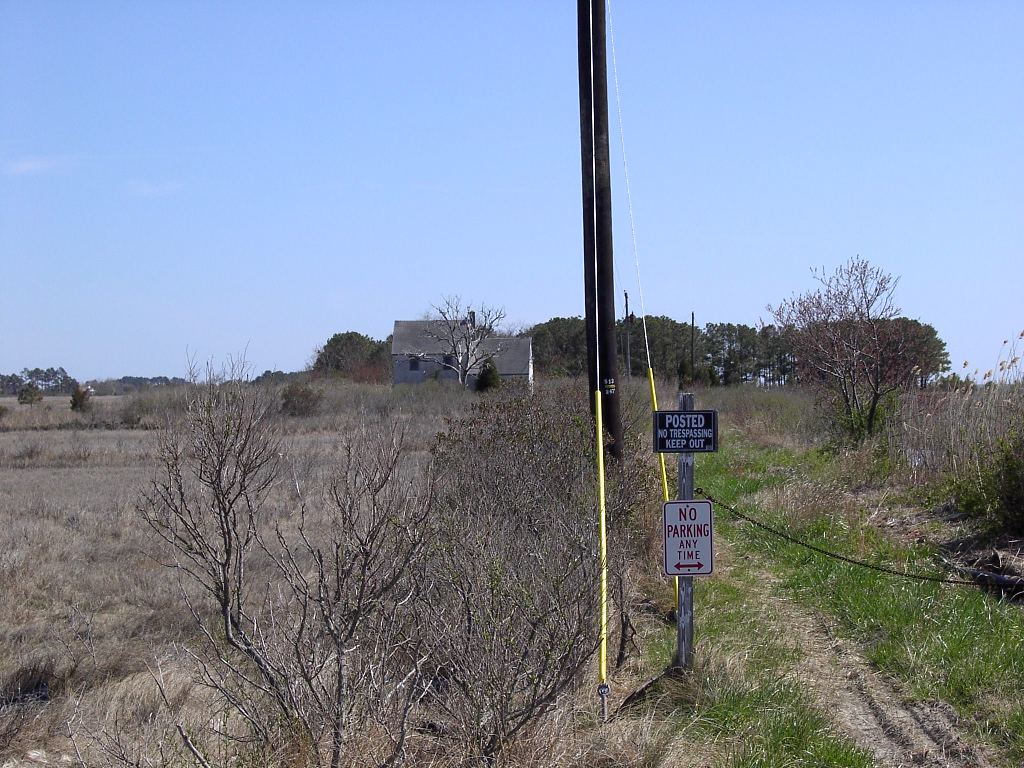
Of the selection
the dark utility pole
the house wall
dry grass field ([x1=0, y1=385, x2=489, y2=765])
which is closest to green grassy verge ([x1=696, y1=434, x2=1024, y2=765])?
the dark utility pole

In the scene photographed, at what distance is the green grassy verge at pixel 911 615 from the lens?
6402mm

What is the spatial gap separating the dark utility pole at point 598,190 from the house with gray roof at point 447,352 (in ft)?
172

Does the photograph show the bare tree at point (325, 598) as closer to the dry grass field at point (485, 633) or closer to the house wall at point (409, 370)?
the dry grass field at point (485, 633)

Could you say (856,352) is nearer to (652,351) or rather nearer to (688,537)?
(688,537)

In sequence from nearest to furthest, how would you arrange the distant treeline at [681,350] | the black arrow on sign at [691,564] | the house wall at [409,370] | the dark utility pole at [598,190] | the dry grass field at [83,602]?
the black arrow on sign at [691,564] → the dry grass field at [83,602] → the dark utility pole at [598,190] → the distant treeline at [681,350] → the house wall at [409,370]

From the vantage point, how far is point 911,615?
7.95 m

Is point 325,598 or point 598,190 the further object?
point 598,190

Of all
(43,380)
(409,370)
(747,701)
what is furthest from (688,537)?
(43,380)

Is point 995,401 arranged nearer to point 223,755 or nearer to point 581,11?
point 581,11

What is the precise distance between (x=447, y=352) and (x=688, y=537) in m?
62.0

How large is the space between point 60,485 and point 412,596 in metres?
19.5

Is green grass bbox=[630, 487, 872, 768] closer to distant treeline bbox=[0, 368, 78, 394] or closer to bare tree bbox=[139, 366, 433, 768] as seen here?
bare tree bbox=[139, 366, 433, 768]

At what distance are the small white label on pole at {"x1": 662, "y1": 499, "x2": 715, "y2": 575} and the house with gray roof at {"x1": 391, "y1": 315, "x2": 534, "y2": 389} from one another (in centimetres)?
5717

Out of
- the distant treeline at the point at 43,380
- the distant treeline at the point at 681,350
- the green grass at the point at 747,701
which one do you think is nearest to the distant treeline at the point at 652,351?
the distant treeline at the point at 681,350
